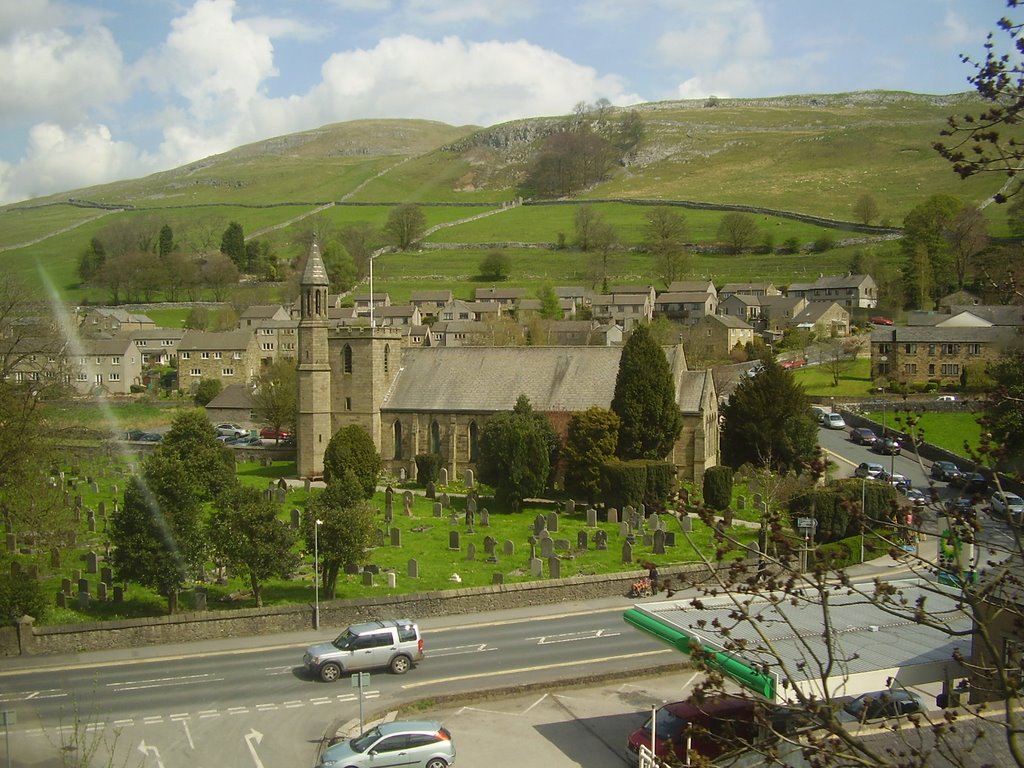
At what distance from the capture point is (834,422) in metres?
62.8

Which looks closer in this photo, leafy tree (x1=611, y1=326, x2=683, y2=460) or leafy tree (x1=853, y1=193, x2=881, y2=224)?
leafy tree (x1=611, y1=326, x2=683, y2=460)

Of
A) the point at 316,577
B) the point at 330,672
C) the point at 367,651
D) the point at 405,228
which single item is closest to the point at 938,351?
the point at 316,577

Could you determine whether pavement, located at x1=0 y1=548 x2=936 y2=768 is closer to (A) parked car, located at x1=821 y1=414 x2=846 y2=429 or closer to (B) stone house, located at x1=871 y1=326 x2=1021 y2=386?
(A) parked car, located at x1=821 y1=414 x2=846 y2=429

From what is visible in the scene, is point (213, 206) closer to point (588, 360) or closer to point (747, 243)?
point (747, 243)

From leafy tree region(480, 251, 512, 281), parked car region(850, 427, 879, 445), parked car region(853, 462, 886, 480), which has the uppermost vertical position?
leafy tree region(480, 251, 512, 281)

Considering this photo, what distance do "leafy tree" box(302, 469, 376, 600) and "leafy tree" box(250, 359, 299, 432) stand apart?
30952 mm

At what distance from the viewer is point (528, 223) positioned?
16512cm

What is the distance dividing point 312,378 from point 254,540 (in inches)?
919

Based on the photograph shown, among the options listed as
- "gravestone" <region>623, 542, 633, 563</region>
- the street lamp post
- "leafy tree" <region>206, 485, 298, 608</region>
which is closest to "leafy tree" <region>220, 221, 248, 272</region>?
"gravestone" <region>623, 542, 633, 563</region>

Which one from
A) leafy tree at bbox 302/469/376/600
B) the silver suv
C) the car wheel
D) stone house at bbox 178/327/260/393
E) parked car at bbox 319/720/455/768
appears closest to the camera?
parked car at bbox 319/720/455/768

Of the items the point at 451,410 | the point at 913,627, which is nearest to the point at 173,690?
the point at 913,627

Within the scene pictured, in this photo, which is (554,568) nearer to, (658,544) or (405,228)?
(658,544)

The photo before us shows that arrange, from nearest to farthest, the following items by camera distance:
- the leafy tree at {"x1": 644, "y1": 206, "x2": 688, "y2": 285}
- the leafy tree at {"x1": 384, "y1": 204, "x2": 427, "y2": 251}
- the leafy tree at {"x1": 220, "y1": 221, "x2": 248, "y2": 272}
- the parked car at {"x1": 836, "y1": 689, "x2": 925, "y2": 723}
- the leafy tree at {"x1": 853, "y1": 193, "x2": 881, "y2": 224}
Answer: the parked car at {"x1": 836, "y1": 689, "x2": 925, "y2": 723} → the leafy tree at {"x1": 644, "y1": 206, "x2": 688, "y2": 285} → the leafy tree at {"x1": 220, "y1": 221, "x2": 248, "y2": 272} → the leafy tree at {"x1": 853, "y1": 193, "x2": 881, "y2": 224} → the leafy tree at {"x1": 384, "y1": 204, "x2": 427, "y2": 251}

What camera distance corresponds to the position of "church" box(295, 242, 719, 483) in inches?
2024
